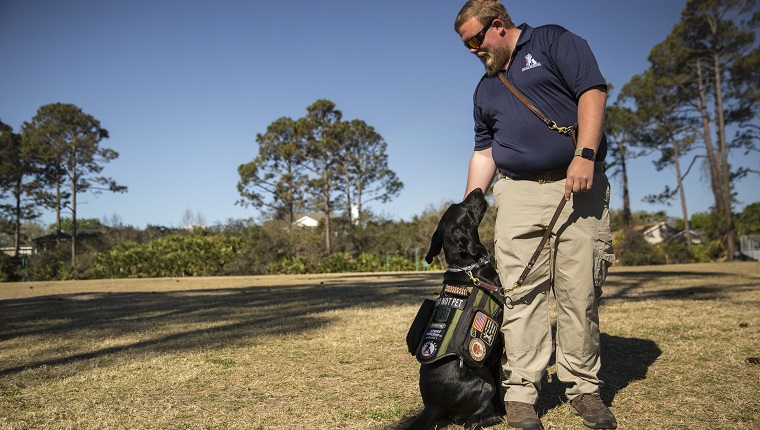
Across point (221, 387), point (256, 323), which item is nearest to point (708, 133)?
point (256, 323)

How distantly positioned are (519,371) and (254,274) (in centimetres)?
2288

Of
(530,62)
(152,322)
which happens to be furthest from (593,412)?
(152,322)

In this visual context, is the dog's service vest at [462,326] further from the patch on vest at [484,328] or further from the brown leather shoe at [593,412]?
the brown leather shoe at [593,412]

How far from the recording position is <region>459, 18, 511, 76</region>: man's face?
2578 millimetres

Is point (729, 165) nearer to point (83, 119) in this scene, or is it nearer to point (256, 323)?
point (256, 323)

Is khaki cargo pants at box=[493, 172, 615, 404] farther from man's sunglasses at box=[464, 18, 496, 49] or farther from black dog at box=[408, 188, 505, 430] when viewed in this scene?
man's sunglasses at box=[464, 18, 496, 49]

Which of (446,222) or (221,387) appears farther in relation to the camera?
(221,387)

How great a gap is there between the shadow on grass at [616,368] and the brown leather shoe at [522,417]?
0.28 m

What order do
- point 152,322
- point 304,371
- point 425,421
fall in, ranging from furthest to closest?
point 152,322, point 304,371, point 425,421

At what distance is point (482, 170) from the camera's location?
293 cm

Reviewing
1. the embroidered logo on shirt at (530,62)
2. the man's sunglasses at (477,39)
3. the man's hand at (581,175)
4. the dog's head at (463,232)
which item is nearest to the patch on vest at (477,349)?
the dog's head at (463,232)

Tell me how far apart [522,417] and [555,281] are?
0.67 m

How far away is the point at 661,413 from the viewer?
253cm

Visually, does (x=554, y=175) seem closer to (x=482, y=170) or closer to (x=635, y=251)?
(x=482, y=170)
